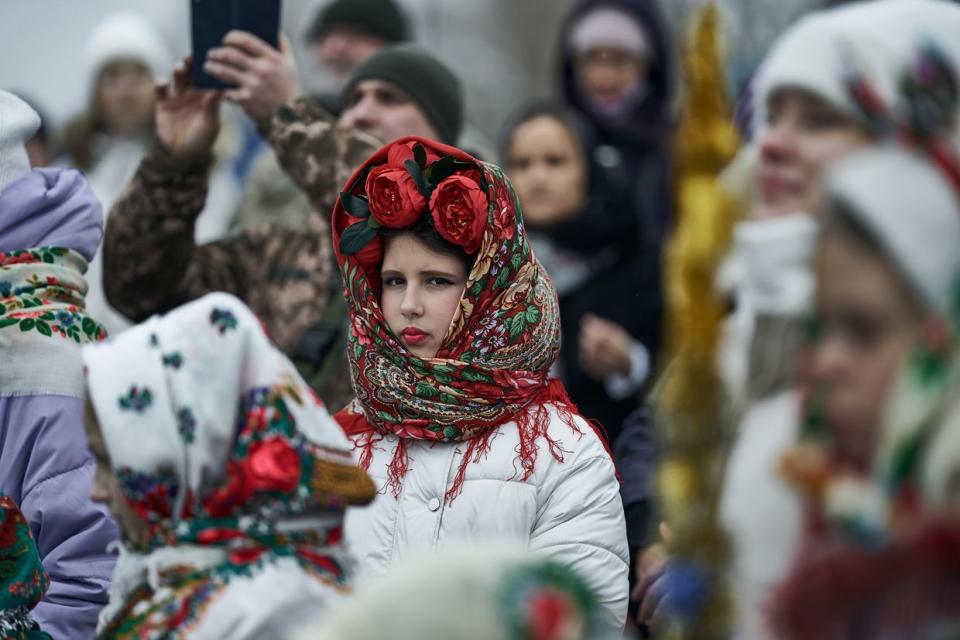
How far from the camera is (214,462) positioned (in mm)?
3510

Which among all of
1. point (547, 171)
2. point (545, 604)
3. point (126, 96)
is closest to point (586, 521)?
point (545, 604)

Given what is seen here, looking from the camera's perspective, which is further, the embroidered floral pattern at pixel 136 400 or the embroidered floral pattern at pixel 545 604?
the embroidered floral pattern at pixel 136 400

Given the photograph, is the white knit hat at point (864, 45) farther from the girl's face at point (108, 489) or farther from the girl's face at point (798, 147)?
the girl's face at point (108, 489)

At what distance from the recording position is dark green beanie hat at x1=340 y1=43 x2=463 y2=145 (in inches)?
266

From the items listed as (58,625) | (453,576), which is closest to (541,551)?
(58,625)

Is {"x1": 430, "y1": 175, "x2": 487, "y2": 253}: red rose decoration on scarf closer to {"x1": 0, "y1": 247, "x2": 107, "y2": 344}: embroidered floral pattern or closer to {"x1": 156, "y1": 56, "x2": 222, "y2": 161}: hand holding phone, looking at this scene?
{"x1": 0, "y1": 247, "x2": 107, "y2": 344}: embroidered floral pattern

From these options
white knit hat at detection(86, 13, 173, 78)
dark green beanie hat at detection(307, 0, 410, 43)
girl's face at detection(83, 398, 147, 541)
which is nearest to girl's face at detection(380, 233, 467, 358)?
girl's face at detection(83, 398, 147, 541)

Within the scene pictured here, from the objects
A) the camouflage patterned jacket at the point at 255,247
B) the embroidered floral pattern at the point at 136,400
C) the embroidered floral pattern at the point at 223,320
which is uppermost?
the embroidered floral pattern at the point at 223,320

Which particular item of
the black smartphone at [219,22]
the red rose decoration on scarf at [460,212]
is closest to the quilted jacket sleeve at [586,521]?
the red rose decoration on scarf at [460,212]

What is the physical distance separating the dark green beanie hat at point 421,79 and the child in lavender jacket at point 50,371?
56.9 inches

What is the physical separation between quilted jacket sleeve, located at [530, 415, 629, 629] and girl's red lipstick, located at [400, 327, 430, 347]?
490 millimetres

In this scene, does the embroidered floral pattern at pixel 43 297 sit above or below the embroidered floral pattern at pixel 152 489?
below

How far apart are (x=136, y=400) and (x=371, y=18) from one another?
489cm

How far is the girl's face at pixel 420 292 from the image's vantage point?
511 cm
